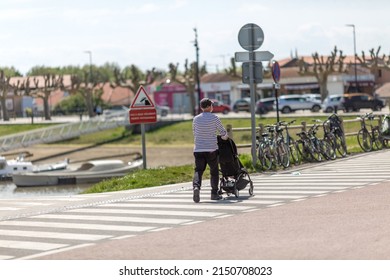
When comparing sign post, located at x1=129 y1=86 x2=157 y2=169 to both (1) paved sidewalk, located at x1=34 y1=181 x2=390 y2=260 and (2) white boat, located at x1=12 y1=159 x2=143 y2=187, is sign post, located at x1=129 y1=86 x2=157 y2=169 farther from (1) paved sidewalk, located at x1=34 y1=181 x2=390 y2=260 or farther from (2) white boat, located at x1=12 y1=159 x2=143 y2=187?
(2) white boat, located at x1=12 y1=159 x2=143 y2=187

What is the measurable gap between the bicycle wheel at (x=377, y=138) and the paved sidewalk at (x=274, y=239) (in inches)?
635

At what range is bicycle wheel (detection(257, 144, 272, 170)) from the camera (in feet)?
75.8

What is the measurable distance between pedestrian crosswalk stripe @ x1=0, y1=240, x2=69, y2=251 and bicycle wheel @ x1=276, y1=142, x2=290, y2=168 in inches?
467

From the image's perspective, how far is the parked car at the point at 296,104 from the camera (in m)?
84.1

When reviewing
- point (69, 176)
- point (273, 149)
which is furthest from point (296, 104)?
point (273, 149)

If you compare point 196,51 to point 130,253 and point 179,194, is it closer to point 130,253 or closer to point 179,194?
point 179,194

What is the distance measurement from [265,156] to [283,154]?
0.82 meters

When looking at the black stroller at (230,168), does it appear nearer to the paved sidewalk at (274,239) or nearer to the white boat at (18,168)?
the paved sidewalk at (274,239)

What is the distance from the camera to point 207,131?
53.8 feet

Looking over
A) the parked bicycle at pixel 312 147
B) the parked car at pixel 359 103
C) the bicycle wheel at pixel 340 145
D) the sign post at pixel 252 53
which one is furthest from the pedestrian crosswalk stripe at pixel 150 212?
the parked car at pixel 359 103

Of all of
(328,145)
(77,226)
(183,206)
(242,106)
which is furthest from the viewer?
(242,106)


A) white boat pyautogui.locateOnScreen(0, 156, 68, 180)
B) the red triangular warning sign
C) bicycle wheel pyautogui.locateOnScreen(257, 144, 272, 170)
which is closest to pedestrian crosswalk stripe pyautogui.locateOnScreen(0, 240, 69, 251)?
bicycle wheel pyautogui.locateOnScreen(257, 144, 272, 170)

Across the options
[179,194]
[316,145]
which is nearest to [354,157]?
[316,145]

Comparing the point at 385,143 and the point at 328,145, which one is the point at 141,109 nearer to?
the point at 328,145
